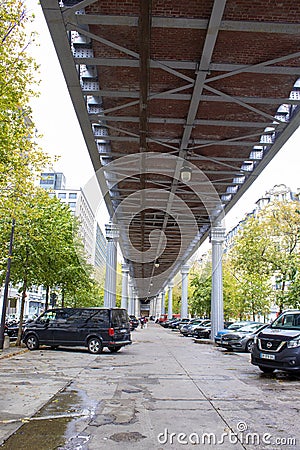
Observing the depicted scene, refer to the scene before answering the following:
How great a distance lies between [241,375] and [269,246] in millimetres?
18539

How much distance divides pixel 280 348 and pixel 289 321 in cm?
187

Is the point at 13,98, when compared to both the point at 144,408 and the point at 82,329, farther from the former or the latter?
A: the point at 82,329

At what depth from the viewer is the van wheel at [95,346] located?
65.7ft

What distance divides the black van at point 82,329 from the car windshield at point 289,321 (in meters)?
7.63

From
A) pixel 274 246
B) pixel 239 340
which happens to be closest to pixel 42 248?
pixel 239 340

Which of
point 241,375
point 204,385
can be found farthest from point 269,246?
point 204,385

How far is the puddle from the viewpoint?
628 cm

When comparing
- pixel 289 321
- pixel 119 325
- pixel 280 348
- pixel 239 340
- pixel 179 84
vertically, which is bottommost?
pixel 239 340

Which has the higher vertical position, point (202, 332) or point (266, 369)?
point (202, 332)

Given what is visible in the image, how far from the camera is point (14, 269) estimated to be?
2242 centimetres

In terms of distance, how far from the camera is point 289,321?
14.7 metres

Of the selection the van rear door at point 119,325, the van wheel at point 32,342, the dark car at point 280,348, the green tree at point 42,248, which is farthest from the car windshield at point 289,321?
the van wheel at point 32,342
